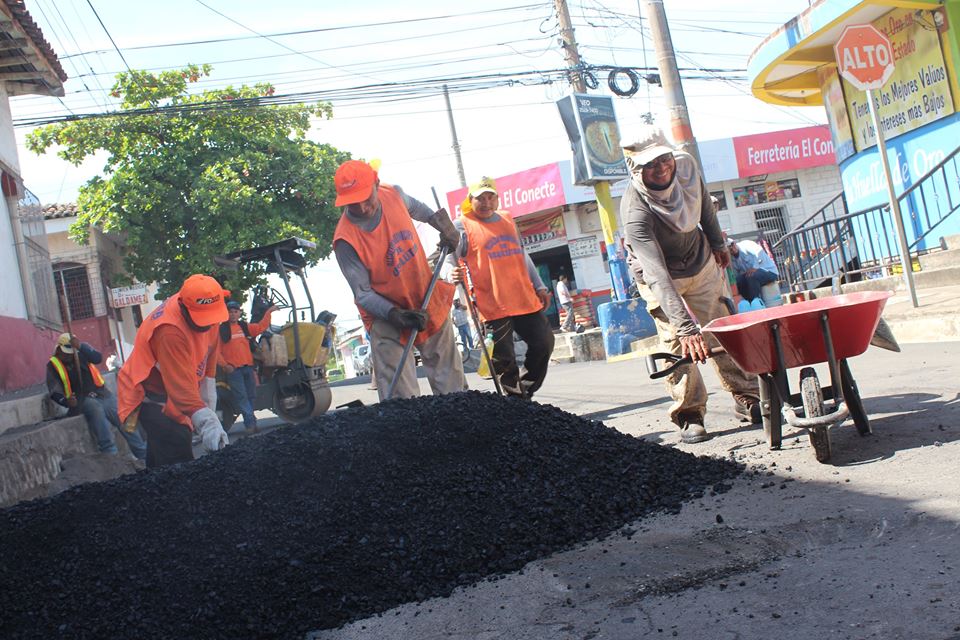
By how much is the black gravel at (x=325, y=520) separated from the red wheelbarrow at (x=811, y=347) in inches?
18.0

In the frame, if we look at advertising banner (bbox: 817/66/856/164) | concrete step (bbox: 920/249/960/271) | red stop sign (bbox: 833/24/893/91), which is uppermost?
advertising banner (bbox: 817/66/856/164)

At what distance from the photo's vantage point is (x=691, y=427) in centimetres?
577

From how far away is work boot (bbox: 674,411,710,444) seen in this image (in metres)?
5.62

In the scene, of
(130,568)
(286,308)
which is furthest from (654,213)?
(286,308)

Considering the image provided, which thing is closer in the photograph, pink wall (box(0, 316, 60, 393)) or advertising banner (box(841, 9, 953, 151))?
pink wall (box(0, 316, 60, 393))

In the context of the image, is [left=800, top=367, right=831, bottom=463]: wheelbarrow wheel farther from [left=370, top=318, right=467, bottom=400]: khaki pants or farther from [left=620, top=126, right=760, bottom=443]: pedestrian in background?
[left=370, top=318, right=467, bottom=400]: khaki pants

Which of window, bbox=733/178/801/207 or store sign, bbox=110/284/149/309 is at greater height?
store sign, bbox=110/284/149/309

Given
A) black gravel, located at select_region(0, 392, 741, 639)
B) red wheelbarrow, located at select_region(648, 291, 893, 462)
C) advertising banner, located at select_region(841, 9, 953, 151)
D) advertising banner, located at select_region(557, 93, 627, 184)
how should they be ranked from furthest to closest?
advertising banner, located at select_region(557, 93, 627, 184), advertising banner, located at select_region(841, 9, 953, 151), red wheelbarrow, located at select_region(648, 291, 893, 462), black gravel, located at select_region(0, 392, 741, 639)

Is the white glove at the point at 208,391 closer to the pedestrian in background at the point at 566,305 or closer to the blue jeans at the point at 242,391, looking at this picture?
the blue jeans at the point at 242,391

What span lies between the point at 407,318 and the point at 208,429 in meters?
1.35

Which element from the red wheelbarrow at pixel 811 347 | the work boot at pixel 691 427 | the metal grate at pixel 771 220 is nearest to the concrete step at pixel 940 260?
the work boot at pixel 691 427

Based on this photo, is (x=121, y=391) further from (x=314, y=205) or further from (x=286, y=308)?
(x=314, y=205)

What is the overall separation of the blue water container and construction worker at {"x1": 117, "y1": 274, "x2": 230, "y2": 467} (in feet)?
33.4

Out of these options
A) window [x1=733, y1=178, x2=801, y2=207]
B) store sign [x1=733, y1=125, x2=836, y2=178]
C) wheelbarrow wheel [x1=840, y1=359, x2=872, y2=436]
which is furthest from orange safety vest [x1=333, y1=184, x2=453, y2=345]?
window [x1=733, y1=178, x2=801, y2=207]
